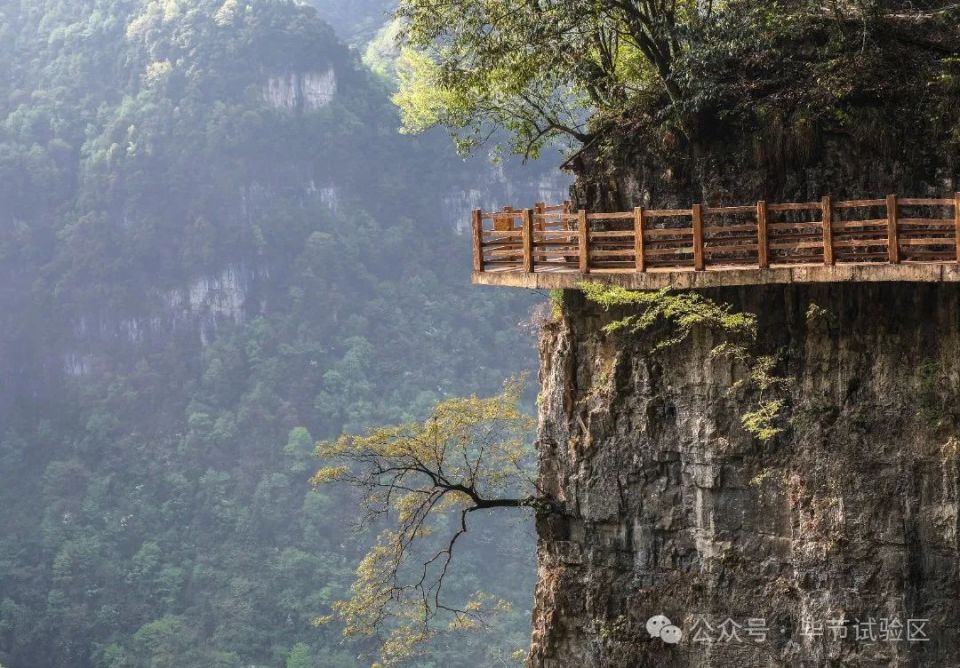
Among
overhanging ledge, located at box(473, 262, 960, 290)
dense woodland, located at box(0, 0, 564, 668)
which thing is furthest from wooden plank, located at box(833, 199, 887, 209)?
dense woodland, located at box(0, 0, 564, 668)

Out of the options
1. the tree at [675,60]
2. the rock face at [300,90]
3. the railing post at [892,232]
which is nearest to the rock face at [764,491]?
the railing post at [892,232]

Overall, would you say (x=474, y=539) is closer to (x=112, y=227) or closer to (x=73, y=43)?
(x=112, y=227)

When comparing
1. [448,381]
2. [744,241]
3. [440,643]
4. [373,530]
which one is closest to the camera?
[744,241]

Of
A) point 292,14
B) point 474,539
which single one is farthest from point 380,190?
point 474,539

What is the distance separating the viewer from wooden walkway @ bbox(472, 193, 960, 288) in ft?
41.0

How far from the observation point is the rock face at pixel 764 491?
1300 centimetres

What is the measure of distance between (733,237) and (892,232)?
2384 mm

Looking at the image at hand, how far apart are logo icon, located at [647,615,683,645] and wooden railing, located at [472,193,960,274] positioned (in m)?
4.05

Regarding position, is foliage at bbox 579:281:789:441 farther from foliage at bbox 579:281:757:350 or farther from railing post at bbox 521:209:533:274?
railing post at bbox 521:209:533:274

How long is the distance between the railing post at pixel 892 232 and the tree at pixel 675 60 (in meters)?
2.23

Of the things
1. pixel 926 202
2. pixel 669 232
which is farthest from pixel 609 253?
pixel 926 202

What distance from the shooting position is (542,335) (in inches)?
682

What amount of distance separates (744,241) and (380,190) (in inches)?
3962

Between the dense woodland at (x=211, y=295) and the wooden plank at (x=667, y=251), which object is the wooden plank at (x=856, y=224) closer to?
the wooden plank at (x=667, y=251)
